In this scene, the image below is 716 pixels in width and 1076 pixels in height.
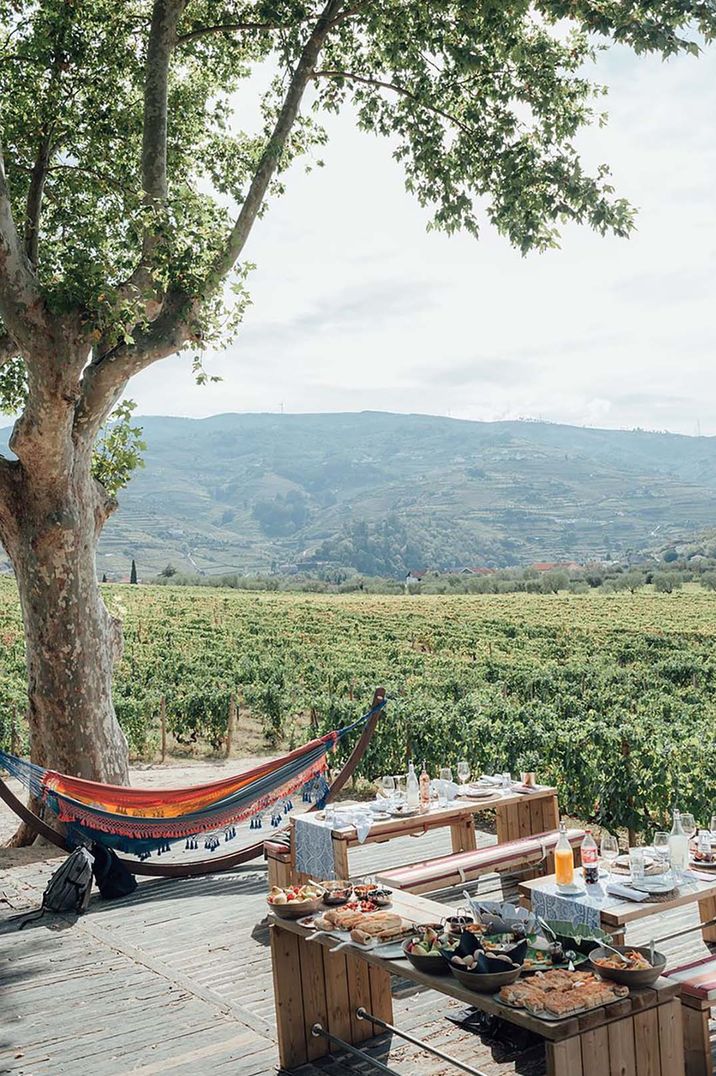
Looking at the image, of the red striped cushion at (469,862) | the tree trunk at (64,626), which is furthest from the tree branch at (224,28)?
the red striped cushion at (469,862)

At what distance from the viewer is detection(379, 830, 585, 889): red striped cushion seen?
19.7 feet

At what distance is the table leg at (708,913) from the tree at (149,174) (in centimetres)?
541

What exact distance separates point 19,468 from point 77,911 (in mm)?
3777

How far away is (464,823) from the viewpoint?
775cm

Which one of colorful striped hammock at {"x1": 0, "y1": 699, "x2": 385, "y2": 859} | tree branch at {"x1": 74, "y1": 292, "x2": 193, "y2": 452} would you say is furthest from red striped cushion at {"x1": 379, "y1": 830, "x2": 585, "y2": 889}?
tree branch at {"x1": 74, "y1": 292, "x2": 193, "y2": 452}

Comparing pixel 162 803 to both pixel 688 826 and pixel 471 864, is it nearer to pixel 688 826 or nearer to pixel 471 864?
pixel 471 864

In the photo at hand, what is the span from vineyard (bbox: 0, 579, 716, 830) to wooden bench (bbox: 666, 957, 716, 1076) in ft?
16.7

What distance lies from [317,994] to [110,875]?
11.1 feet

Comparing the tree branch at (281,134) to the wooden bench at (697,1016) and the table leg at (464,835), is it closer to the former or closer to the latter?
the table leg at (464,835)

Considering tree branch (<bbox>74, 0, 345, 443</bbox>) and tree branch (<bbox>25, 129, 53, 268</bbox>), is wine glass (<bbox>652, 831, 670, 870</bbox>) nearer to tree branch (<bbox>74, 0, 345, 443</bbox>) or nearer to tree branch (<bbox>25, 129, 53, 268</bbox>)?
tree branch (<bbox>74, 0, 345, 443</bbox>)

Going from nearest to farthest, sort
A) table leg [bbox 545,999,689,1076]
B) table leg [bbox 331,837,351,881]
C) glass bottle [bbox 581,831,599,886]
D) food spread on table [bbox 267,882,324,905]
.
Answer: table leg [bbox 545,999,689,1076], food spread on table [bbox 267,882,324,905], glass bottle [bbox 581,831,599,886], table leg [bbox 331,837,351,881]

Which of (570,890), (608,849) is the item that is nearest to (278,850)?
(608,849)

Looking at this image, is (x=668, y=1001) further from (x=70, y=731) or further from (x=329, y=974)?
(x=70, y=731)

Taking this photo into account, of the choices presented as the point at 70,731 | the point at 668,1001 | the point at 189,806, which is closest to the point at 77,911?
the point at 189,806
